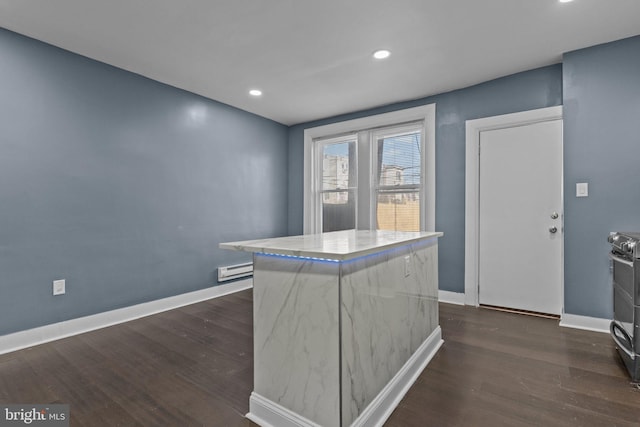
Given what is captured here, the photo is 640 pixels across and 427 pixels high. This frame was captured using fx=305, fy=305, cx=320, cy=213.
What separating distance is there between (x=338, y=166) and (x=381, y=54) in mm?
2125

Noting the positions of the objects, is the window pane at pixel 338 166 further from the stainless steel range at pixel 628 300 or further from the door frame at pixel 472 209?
the stainless steel range at pixel 628 300

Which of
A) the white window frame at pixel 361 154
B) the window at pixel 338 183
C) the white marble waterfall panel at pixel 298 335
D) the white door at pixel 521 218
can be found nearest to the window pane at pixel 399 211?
the white window frame at pixel 361 154

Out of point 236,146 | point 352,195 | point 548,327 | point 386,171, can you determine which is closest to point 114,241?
point 236,146

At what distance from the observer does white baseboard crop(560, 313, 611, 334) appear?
8.75 ft

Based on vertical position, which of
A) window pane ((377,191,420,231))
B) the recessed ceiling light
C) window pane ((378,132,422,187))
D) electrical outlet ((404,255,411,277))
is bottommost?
electrical outlet ((404,255,411,277))

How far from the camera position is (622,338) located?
81.4 inches

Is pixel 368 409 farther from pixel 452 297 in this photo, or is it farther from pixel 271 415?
pixel 452 297

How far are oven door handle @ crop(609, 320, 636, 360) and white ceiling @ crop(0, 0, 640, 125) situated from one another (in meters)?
2.26

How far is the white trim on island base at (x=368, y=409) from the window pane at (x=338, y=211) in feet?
9.33

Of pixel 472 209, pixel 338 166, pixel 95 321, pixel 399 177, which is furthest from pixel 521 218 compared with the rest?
pixel 95 321

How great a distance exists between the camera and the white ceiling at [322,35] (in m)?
2.14

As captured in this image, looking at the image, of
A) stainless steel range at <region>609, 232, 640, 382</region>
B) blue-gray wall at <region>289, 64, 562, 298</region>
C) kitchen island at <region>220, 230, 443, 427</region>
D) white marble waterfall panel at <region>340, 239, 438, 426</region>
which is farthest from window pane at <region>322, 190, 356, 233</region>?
stainless steel range at <region>609, 232, 640, 382</region>

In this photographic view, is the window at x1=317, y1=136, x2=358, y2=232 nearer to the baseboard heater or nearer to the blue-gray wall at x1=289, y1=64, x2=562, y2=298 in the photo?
the blue-gray wall at x1=289, y1=64, x2=562, y2=298

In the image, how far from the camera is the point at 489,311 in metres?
3.27
